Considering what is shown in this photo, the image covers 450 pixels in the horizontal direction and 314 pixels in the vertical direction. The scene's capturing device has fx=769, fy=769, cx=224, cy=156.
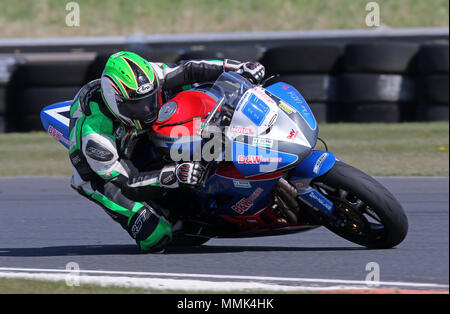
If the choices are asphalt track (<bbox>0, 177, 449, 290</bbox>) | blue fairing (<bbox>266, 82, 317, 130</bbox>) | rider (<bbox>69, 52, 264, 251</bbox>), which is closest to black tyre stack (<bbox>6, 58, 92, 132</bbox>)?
Answer: asphalt track (<bbox>0, 177, 449, 290</bbox>)

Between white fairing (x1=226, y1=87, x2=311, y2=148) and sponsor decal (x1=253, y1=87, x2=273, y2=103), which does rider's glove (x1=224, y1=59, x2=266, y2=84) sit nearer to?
sponsor decal (x1=253, y1=87, x2=273, y2=103)

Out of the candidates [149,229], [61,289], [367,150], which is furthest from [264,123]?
[367,150]

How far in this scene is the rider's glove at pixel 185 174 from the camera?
15.1ft

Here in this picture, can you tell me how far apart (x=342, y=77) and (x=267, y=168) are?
756 centimetres

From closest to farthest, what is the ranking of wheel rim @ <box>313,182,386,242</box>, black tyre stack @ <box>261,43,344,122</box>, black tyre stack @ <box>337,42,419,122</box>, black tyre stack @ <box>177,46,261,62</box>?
1. wheel rim @ <box>313,182,386,242</box>
2. black tyre stack @ <box>337,42,419,122</box>
3. black tyre stack @ <box>261,43,344,122</box>
4. black tyre stack @ <box>177,46,261,62</box>

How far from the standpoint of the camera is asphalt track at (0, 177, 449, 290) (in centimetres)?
442

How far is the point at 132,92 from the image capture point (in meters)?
4.73

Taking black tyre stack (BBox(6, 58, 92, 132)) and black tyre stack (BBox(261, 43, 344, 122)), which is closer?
black tyre stack (BBox(261, 43, 344, 122))

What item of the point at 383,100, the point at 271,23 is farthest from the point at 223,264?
the point at 271,23

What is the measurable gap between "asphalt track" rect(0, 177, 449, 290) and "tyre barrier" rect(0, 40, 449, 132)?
15.4ft

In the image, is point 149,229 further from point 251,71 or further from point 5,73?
point 5,73

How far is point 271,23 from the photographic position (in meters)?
20.1

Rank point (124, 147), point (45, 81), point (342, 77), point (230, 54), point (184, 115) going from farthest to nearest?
point (45, 81) → point (230, 54) → point (342, 77) → point (124, 147) → point (184, 115)
